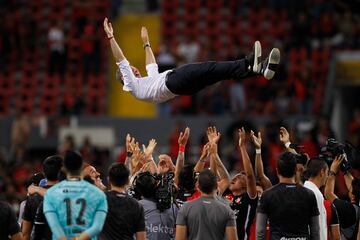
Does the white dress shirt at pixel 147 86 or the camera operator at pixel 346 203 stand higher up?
the white dress shirt at pixel 147 86

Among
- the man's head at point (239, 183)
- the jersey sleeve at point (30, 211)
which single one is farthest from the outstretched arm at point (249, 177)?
the jersey sleeve at point (30, 211)

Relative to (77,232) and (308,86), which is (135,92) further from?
(308,86)

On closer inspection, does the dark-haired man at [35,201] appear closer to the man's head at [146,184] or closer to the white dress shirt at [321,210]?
the man's head at [146,184]

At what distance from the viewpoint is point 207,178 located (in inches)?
425

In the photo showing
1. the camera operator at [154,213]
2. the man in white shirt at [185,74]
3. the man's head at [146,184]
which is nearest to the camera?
the man's head at [146,184]

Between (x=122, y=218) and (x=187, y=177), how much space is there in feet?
4.80

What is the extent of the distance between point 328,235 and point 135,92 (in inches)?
135

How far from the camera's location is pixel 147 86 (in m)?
13.8

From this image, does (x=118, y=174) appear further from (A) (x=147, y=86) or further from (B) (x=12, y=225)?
(A) (x=147, y=86)

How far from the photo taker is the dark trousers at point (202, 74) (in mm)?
12945

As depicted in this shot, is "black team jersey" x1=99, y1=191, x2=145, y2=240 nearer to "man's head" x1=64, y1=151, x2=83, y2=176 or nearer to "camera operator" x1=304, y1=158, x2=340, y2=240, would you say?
"man's head" x1=64, y1=151, x2=83, y2=176

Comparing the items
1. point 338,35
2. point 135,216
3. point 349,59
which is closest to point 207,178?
point 135,216

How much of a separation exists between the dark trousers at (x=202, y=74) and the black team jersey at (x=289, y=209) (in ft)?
7.49

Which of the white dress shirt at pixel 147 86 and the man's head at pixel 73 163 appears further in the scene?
the white dress shirt at pixel 147 86
